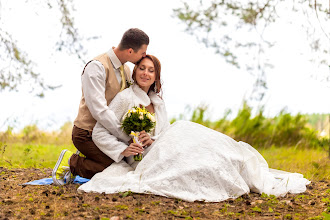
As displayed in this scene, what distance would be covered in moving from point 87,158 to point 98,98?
0.94 meters

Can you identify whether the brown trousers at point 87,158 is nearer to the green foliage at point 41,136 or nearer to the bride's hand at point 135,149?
the bride's hand at point 135,149

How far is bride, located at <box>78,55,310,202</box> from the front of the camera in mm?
4332

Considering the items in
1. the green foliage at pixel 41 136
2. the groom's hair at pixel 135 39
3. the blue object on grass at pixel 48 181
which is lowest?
the green foliage at pixel 41 136

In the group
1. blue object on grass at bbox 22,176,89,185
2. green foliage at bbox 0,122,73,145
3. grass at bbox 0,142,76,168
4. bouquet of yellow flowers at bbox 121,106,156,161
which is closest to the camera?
bouquet of yellow flowers at bbox 121,106,156,161

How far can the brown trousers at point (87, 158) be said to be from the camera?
5.04 m

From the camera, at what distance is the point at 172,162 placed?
14.6 feet

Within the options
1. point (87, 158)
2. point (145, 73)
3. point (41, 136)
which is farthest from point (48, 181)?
point (41, 136)

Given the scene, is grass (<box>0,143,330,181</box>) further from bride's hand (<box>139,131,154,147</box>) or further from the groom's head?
the groom's head

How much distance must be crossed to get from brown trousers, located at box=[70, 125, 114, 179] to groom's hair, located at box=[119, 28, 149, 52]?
3.96 ft

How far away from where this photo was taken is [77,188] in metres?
4.81

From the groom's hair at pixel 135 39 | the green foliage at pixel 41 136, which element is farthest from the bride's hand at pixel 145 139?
the green foliage at pixel 41 136

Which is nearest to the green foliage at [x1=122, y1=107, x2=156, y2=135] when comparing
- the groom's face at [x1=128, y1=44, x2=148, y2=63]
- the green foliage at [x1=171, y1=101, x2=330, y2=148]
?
the groom's face at [x1=128, y1=44, x2=148, y2=63]

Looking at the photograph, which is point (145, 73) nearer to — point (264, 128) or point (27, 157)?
point (27, 157)

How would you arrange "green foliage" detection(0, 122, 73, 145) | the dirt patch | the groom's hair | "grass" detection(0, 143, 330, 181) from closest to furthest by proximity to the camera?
1. the dirt patch
2. the groom's hair
3. "grass" detection(0, 143, 330, 181)
4. "green foliage" detection(0, 122, 73, 145)
